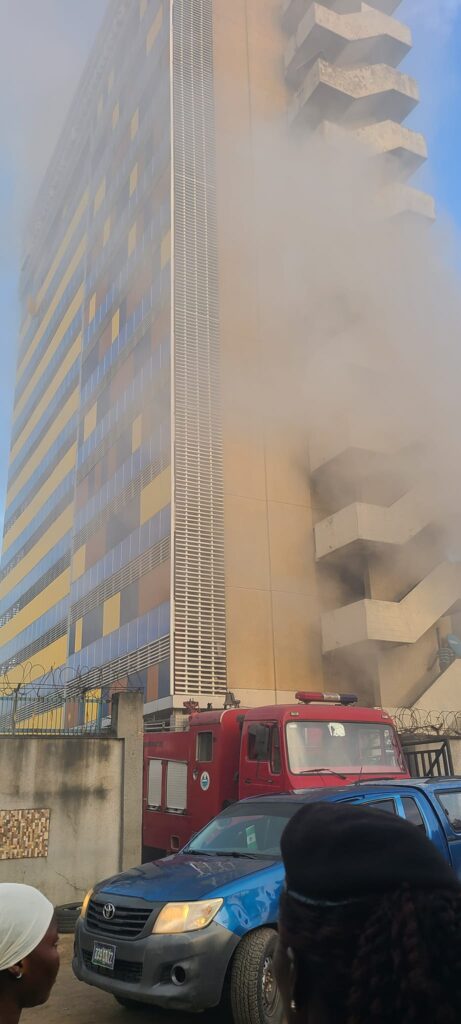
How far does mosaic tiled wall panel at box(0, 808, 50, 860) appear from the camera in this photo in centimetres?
802

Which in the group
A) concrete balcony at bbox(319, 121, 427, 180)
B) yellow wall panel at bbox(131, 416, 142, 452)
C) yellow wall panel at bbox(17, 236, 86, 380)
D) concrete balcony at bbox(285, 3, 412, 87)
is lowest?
yellow wall panel at bbox(131, 416, 142, 452)

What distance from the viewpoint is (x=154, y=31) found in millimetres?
22906

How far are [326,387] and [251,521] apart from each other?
164 inches

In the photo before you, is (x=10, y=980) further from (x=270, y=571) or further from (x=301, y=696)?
(x=270, y=571)

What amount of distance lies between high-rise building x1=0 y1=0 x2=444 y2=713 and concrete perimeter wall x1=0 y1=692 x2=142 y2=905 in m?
7.00

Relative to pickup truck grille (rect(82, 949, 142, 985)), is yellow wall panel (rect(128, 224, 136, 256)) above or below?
above

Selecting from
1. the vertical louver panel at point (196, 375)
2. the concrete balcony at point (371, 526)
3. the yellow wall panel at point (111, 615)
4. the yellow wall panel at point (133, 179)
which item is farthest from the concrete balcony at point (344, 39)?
the yellow wall panel at point (111, 615)

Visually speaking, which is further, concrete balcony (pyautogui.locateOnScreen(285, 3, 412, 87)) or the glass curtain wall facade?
concrete balcony (pyautogui.locateOnScreen(285, 3, 412, 87))

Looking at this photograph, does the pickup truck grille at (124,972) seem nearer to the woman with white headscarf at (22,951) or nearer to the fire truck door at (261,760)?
the woman with white headscarf at (22,951)

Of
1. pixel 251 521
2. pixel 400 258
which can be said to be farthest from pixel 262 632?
pixel 400 258

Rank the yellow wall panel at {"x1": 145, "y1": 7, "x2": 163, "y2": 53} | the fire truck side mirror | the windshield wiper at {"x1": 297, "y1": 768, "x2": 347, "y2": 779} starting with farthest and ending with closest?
1. the yellow wall panel at {"x1": 145, "y1": 7, "x2": 163, "y2": 53}
2. the fire truck side mirror
3. the windshield wiper at {"x1": 297, "y1": 768, "x2": 347, "y2": 779}

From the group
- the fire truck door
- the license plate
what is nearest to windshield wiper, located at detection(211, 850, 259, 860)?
the license plate

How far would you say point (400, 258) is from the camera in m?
21.0

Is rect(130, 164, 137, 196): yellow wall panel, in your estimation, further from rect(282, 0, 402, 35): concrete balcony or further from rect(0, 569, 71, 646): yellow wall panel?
rect(0, 569, 71, 646): yellow wall panel
